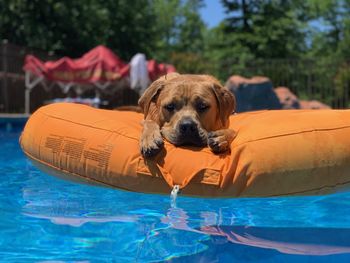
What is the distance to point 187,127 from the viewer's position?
4312mm

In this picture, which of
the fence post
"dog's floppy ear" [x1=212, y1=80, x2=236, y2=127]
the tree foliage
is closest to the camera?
"dog's floppy ear" [x1=212, y1=80, x2=236, y2=127]

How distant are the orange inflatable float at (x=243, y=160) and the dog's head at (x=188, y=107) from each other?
0.20 meters

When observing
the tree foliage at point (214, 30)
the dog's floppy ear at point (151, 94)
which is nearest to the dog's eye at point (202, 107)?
the dog's floppy ear at point (151, 94)

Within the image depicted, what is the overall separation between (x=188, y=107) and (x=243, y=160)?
999 mm

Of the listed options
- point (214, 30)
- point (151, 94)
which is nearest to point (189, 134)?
point (151, 94)

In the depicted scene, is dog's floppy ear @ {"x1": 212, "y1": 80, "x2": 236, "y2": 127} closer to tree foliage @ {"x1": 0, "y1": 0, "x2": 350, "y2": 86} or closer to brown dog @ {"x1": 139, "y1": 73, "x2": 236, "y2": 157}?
brown dog @ {"x1": 139, "y1": 73, "x2": 236, "y2": 157}

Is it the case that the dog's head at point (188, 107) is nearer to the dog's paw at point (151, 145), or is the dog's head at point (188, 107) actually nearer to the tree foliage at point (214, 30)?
the dog's paw at point (151, 145)

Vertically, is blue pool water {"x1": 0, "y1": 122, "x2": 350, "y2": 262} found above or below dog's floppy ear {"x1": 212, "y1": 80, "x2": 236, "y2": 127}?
below

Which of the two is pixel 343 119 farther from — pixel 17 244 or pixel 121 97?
pixel 121 97

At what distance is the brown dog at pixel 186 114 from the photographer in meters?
4.18

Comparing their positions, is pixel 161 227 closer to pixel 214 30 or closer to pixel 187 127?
pixel 187 127

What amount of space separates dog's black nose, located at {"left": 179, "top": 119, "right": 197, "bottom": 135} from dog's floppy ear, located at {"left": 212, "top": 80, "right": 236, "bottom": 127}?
0.63 metres

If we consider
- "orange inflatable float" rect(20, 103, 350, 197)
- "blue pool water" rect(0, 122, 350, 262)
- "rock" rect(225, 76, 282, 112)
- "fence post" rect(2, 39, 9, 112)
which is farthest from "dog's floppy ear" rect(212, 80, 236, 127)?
"fence post" rect(2, 39, 9, 112)

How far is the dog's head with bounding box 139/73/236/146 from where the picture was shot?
4.38 meters
